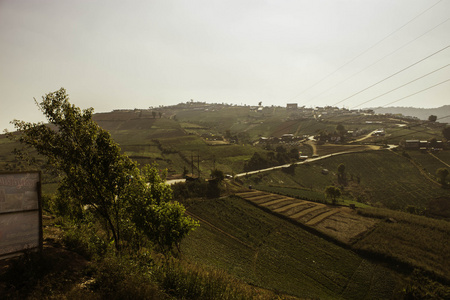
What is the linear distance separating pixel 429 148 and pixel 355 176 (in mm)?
50256

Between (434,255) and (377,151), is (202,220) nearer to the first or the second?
(434,255)

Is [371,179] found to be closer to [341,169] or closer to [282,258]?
[341,169]

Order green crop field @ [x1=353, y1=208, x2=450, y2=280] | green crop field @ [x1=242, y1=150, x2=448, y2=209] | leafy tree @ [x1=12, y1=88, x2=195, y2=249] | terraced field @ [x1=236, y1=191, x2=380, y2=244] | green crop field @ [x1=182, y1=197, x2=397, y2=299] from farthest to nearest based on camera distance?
1. green crop field @ [x1=242, y1=150, x2=448, y2=209]
2. terraced field @ [x1=236, y1=191, x2=380, y2=244]
3. green crop field @ [x1=353, y1=208, x2=450, y2=280]
4. green crop field @ [x1=182, y1=197, x2=397, y2=299]
5. leafy tree @ [x1=12, y1=88, x2=195, y2=249]

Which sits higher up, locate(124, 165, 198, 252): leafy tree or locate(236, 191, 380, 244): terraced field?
locate(124, 165, 198, 252): leafy tree

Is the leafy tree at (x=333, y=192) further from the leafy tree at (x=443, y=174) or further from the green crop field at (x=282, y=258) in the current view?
the leafy tree at (x=443, y=174)

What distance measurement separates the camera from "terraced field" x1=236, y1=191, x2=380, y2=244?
5275 centimetres

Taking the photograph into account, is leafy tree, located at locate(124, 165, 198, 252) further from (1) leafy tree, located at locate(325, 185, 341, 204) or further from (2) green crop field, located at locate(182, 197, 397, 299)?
(1) leafy tree, located at locate(325, 185, 341, 204)

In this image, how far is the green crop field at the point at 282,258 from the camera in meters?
34.5

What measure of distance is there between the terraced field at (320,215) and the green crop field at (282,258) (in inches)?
152

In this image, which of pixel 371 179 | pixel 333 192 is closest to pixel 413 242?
pixel 333 192

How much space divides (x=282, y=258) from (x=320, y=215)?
24.4m

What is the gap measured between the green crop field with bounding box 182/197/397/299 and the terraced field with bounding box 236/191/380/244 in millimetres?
3872

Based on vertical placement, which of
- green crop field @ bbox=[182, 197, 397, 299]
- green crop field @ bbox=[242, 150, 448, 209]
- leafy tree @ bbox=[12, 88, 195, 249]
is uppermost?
leafy tree @ bbox=[12, 88, 195, 249]

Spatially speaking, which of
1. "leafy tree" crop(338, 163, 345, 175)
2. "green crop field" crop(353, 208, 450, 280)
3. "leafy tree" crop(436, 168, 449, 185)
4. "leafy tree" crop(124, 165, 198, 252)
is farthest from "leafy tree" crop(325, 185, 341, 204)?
"leafy tree" crop(124, 165, 198, 252)
